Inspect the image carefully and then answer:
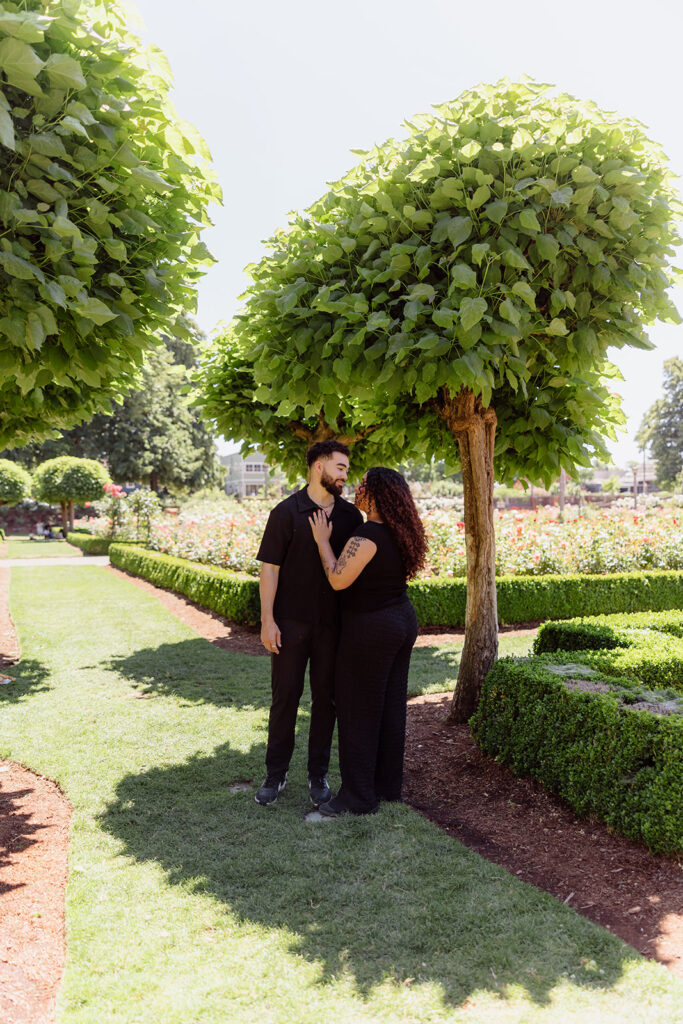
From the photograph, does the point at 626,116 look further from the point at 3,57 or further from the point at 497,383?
the point at 3,57

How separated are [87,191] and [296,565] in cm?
220

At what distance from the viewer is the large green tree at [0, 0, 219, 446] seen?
2836mm

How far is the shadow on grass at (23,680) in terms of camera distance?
22.7ft

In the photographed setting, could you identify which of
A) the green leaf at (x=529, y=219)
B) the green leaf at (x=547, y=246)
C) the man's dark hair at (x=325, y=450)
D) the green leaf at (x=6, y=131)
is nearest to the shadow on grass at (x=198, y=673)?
the man's dark hair at (x=325, y=450)

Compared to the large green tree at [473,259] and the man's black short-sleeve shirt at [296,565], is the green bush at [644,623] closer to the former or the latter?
the large green tree at [473,259]

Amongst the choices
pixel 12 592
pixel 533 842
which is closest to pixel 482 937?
pixel 533 842

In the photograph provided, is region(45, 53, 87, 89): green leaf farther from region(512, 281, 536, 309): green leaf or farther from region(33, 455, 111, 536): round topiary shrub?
region(33, 455, 111, 536): round topiary shrub

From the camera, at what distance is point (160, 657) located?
28.8ft

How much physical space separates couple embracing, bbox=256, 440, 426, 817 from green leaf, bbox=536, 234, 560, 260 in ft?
5.02

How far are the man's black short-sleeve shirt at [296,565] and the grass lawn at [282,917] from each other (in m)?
1.20

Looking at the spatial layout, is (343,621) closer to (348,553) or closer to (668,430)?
(348,553)

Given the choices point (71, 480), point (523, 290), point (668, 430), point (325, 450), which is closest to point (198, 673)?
point (325, 450)

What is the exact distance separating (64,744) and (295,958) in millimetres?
3364

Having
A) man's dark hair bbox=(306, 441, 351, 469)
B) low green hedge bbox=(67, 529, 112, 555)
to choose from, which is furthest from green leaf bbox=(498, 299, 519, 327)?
low green hedge bbox=(67, 529, 112, 555)
